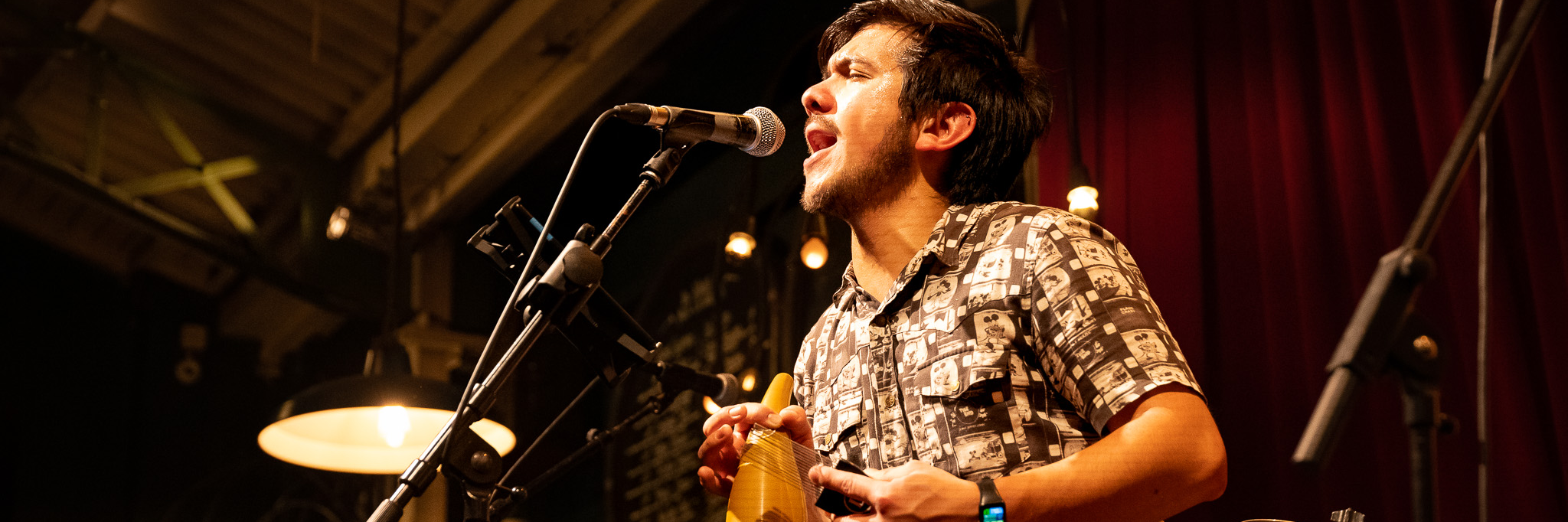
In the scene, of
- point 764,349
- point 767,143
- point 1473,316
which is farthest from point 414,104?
point 1473,316

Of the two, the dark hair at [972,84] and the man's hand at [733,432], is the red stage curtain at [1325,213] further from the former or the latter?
the man's hand at [733,432]

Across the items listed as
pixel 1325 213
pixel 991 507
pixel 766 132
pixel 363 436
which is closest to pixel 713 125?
pixel 766 132

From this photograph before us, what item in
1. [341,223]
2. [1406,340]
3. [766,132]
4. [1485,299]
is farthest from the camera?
[341,223]

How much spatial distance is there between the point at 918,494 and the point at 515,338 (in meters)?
0.79

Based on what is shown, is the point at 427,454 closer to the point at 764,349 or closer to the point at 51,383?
the point at 764,349

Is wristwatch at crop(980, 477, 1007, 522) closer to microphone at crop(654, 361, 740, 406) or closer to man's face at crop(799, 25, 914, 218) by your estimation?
man's face at crop(799, 25, 914, 218)

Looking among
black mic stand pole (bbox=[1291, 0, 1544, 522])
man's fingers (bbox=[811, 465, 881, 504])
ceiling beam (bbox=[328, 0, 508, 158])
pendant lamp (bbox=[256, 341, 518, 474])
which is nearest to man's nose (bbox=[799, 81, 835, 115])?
man's fingers (bbox=[811, 465, 881, 504])

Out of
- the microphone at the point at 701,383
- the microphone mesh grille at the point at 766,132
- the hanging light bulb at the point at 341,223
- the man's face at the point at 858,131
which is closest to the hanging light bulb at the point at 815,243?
the microphone at the point at 701,383

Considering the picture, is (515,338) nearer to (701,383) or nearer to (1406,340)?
(701,383)

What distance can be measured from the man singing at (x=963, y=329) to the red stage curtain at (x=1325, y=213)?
2.50 ft

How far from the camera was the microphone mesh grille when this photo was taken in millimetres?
2037

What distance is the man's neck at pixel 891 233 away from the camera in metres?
2.03

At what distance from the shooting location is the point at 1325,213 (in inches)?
104

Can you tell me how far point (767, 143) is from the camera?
2.05 m
